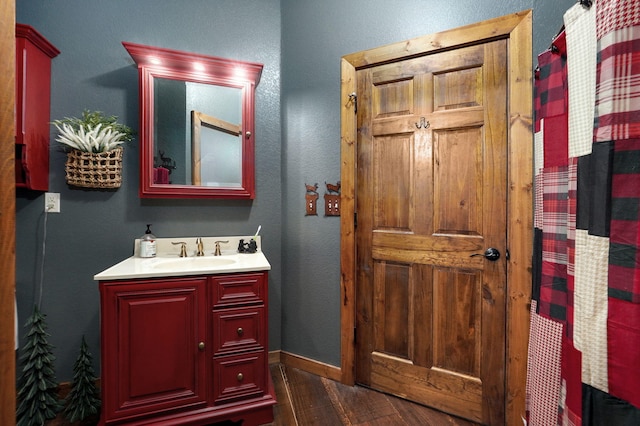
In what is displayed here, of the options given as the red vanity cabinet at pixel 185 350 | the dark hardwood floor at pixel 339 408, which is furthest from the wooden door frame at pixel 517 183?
the red vanity cabinet at pixel 185 350

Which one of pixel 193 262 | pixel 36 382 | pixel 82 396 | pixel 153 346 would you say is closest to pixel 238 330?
pixel 153 346

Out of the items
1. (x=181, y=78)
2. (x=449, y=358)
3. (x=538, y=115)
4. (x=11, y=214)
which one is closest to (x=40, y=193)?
(x=181, y=78)

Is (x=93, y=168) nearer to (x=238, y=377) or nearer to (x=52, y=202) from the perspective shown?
(x=52, y=202)

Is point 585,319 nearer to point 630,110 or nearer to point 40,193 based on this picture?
point 630,110

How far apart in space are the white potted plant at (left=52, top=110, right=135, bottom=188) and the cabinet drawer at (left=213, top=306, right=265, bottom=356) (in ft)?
3.74

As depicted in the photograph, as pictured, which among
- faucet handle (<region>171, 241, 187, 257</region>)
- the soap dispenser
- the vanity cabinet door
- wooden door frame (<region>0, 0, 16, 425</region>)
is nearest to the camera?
wooden door frame (<region>0, 0, 16, 425</region>)

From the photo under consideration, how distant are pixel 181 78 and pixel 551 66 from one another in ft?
6.71

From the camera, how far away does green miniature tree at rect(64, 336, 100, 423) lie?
1.68 metres

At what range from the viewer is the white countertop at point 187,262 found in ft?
4.96

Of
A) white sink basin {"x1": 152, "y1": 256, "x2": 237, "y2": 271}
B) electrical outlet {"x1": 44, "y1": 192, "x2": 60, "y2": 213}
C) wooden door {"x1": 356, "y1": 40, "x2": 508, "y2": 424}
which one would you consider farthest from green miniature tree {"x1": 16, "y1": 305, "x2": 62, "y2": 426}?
wooden door {"x1": 356, "y1": 40, "x2": 508, "y2": 424}

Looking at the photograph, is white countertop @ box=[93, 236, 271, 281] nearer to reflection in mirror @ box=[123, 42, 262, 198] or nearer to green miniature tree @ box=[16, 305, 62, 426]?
reflection in mirror @ box=[123, 42, 262, 198]

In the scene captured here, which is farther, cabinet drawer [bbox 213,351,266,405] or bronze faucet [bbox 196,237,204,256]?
bronze faucet [bbox 196,237,204,256]

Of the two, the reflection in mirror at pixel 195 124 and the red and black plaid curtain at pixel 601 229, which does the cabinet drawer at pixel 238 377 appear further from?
the red and black plaid curtain at pixel 601 229

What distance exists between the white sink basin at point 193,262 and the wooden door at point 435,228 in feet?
2.86
